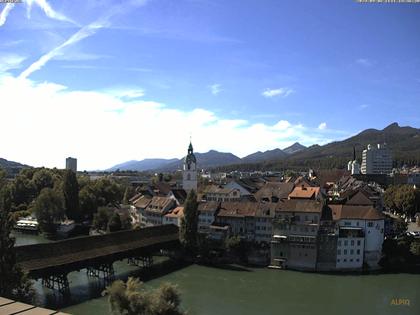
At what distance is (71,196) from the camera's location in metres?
67.1

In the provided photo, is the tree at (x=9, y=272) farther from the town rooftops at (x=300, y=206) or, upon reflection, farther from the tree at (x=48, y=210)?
the tree at (x=48, y=210)

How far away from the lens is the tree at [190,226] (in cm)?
4672

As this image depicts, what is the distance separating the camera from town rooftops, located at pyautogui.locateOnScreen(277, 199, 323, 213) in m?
45.3

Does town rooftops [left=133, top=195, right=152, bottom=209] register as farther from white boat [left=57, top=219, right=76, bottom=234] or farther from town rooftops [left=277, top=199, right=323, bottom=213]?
town rooftops [left=277, top=199, right=323, bottom=213]

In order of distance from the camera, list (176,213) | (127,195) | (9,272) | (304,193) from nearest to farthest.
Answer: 1. (9,272)
2. (304,193)
3. (176,213)
4. (127,195)

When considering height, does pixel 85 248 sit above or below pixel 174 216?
below

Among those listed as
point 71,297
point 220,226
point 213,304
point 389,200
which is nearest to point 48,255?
point 71,297

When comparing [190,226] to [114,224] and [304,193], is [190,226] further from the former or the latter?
[304,193]

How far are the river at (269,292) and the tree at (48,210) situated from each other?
67.7 feet

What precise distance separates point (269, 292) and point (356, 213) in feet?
47.4

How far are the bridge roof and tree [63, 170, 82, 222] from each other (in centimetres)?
2219

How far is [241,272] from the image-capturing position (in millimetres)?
41844

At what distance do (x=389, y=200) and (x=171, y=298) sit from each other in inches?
2283

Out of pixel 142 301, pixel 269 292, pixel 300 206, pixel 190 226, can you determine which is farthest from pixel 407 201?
pixel 142 301
